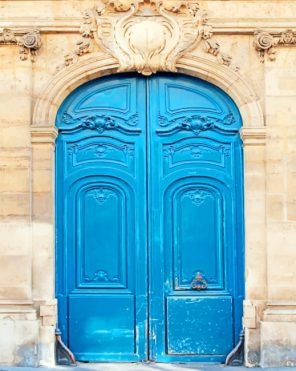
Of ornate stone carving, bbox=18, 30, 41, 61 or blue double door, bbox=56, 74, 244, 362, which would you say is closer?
ornate stone carving, bbox=18, 30, 41, 61

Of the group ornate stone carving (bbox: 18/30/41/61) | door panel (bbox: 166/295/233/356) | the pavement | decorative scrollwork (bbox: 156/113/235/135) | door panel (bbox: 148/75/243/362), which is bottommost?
the pavement

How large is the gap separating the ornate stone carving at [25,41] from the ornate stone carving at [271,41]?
7.07 ft

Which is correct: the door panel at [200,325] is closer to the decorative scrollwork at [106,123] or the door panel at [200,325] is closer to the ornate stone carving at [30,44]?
the decorative scrollwork at [106,123]

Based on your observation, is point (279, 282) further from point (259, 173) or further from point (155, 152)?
point (155, 152)

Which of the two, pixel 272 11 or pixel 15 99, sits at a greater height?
pixel 272 11

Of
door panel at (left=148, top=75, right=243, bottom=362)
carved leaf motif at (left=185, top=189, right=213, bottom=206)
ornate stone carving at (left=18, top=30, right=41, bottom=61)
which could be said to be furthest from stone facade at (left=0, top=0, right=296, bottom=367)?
carved leaf motif at (left=185, top=189, right=213, bottom=206)

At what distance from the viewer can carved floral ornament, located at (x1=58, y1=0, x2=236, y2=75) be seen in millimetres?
8445

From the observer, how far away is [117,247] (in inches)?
336

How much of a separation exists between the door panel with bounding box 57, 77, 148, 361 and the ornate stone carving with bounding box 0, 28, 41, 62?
68 cm

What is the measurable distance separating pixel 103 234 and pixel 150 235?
1.54 feet

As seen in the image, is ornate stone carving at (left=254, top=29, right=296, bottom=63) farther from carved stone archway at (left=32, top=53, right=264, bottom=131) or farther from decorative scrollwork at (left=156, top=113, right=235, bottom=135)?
decorative scrollwork at (left=156, top=113, right=235, bottom=135)

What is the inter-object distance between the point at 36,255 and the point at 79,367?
1.16 m

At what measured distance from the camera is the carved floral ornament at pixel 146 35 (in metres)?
8.45

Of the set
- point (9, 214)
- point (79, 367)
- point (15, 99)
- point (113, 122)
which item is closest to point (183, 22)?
point (113, 122)
